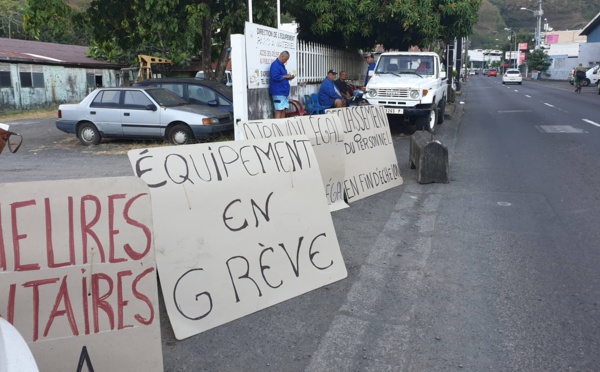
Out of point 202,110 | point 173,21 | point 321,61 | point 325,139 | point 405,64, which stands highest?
point 173,21

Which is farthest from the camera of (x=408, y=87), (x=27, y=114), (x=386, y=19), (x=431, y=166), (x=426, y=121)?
(x=27, y=114)

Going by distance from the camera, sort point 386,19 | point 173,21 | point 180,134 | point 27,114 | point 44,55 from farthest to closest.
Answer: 1. point 44,55
2. point 27,114
3. point 386,19
4. point 173,21
5. point 180,134

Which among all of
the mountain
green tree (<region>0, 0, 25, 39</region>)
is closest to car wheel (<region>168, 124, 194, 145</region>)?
green tree (<region>0, 0, 25, 39</region>)

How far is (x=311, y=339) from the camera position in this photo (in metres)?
3.74

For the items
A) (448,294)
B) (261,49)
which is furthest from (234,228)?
(261,49)

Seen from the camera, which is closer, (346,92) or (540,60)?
(346,92)

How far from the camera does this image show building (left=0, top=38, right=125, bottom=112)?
26609 millimetres

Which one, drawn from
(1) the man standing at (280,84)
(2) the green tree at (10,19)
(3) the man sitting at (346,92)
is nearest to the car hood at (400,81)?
(3) the man sitting at (346,92)

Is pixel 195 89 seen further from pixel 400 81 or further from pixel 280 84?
pixel 400 81

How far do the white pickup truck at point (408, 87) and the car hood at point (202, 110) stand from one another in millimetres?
4011

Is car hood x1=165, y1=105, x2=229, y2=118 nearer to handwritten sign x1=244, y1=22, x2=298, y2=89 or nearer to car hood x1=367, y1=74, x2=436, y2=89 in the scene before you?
handwritten sign x1=244, y1=22, x2=298, y2=89

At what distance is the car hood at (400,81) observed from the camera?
14133 millimetres

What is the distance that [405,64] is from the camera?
50.0ft

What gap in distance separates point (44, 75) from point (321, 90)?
800 inches
